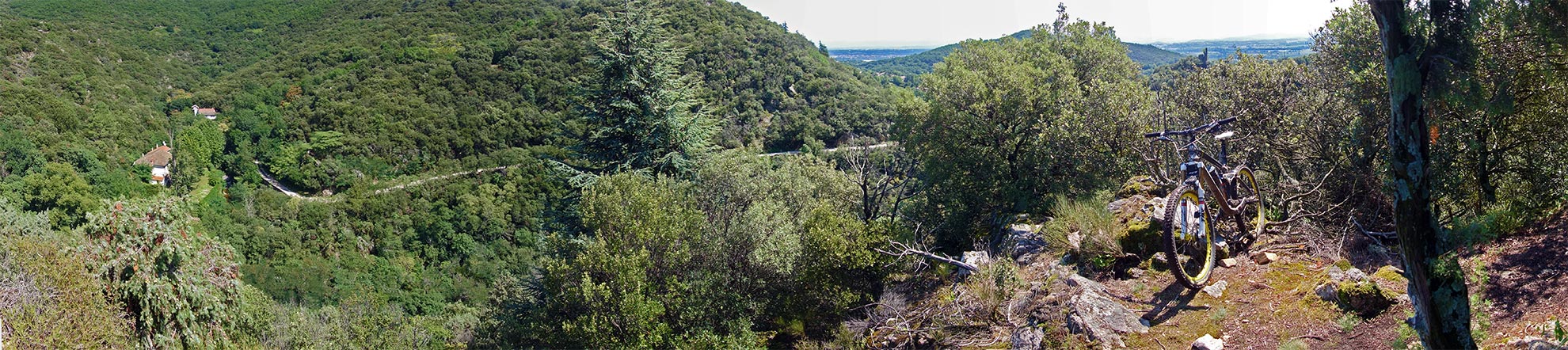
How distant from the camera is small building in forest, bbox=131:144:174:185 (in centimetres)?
4084

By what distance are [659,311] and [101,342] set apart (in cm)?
734

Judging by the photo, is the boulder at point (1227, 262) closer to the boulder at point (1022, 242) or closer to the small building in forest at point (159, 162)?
the boulder at point (1022, 242)

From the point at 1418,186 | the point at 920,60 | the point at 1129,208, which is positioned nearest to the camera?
the point at 1418,186

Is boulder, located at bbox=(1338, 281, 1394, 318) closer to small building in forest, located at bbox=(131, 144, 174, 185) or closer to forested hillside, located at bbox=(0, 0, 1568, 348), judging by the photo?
forested hillside, located at bbox=(0, 0, 1568, 348)

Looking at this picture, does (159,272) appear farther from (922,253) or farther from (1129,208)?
(1129,208)

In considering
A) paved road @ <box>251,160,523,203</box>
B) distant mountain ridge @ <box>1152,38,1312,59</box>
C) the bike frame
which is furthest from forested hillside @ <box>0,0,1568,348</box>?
distant mountain ridge @ <box>1152,38,1312,59</box>

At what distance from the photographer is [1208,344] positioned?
5762 millimetres

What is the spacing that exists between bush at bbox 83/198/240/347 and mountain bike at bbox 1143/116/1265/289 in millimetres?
12894

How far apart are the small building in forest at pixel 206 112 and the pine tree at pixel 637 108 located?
49012 mm

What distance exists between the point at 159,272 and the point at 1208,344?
13.4 meters

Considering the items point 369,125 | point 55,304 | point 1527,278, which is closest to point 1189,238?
point 1527,278

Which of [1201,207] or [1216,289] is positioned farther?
[1216,289]

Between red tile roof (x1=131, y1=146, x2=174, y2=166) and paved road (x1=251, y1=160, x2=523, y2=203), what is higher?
red tile roof (x1=131, y1=146, x2=174, y2=166)

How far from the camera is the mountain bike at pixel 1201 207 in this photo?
6109 mm
